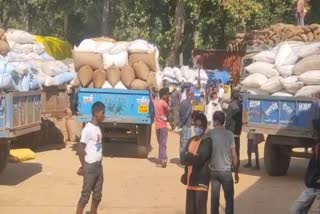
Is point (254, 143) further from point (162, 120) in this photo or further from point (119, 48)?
point (119, 48)

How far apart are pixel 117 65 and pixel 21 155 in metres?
2.99

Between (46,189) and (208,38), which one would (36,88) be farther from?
(208,38)

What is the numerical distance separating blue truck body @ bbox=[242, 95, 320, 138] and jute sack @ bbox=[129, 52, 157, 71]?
Answer: 335 cm

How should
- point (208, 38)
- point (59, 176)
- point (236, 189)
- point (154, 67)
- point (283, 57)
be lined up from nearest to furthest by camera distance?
point (236, 189) < point (59, 176) < point (283, 57) < point (154, 67) < point (208, 38)

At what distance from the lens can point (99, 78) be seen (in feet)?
47.6

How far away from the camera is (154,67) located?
14.9m

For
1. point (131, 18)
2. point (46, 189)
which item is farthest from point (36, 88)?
point (131, 18)

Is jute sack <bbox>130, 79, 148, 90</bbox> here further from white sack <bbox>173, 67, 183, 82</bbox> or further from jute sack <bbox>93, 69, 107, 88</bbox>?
white sack <bbox>173, 67, 183, 82</bbox>

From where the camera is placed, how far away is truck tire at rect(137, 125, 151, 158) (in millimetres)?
14305

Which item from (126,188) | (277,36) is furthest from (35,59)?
(277,36)

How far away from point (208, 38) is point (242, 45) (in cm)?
565

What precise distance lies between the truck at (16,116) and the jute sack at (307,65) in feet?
15.0

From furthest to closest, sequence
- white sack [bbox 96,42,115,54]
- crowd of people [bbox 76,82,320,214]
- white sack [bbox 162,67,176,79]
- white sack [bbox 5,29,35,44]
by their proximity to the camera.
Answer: white sack [bbox 162,67,176,79] → white sack [bbox 5,29,35,44] → white sack [bbox 96,42,115,54] → crowd of people [bbox 76,82,320,214]

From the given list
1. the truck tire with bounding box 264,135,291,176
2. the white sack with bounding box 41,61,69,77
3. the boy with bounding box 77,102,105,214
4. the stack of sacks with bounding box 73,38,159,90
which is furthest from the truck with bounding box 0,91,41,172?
the truck tire with bounding box 264,135,291,176
